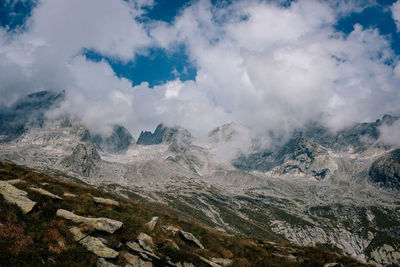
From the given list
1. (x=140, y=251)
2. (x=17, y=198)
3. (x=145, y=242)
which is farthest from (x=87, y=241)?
(x=17, y=198)

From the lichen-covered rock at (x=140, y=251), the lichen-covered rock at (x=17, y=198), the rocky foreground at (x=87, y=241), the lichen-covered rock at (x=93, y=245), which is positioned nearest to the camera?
the rocky foreground at (x=87, y=241)

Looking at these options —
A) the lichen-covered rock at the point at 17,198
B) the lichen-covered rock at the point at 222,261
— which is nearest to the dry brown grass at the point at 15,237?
the lichen-covered rock at the point at 17,198

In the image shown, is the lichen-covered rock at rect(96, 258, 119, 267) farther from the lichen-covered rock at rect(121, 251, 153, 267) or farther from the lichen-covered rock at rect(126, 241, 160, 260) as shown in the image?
the lichen-covered rock at rect(126, 241, 160, 260)

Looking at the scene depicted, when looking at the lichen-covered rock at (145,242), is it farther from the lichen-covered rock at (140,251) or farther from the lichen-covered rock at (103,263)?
the lichen-covered rock at (103,263)

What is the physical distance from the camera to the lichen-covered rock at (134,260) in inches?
603

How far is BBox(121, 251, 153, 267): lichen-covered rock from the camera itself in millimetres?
15328

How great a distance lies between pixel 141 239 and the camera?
17.9 metres

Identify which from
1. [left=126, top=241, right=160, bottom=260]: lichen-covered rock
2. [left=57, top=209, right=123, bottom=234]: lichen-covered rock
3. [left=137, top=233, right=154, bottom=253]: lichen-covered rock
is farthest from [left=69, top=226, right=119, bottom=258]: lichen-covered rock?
[left=137, top=233, right=154, bottom=253]: lichen-covered rock

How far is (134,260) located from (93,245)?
2.72 m

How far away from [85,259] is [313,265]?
2178cm

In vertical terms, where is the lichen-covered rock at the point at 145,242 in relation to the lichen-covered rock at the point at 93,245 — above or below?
above

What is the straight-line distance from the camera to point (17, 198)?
1738cm

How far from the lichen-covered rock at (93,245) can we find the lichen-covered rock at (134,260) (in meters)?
0.82

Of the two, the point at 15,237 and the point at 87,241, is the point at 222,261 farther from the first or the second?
the point at 15,237
